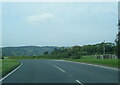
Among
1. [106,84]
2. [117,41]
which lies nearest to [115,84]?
[106,84]

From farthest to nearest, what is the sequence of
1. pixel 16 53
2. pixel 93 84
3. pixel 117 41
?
pixel 16 53 → pixel 117 41 → pixel 93 84

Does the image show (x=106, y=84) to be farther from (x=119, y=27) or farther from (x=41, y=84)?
(x=119, y=27)

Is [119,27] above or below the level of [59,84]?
above

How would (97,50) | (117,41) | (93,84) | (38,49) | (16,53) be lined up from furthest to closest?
(38,49)
(16,53)
(97,50)
(117,41)
(93,84)

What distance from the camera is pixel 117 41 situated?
48.9 metres

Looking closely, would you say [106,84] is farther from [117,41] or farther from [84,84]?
[117,41]

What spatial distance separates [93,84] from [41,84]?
269cm

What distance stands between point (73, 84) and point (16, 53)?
125 meters

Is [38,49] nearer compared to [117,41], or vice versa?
[117,41]

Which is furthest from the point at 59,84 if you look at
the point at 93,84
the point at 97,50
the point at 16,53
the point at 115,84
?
the point at 16,53

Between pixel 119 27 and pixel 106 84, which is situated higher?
pixel 119 27

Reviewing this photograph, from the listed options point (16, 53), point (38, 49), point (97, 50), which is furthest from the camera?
point (38, 49)

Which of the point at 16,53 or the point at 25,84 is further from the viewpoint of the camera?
the point at 16,53

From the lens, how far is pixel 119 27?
51.3 m
